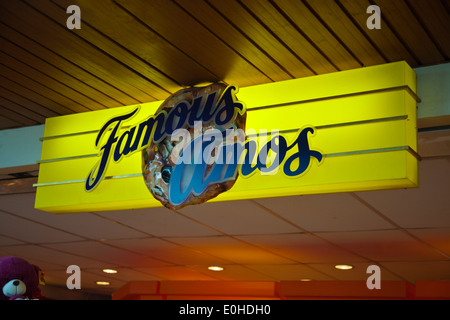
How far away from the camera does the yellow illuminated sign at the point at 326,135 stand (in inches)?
134

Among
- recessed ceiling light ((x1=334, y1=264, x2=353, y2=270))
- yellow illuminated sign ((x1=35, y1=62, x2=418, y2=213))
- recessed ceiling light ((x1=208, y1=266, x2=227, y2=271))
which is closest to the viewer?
yellow illuminated sign ((x1=35, y1=62, x2=418, y2=213))

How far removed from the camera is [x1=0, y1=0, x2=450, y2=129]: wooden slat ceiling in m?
3.20

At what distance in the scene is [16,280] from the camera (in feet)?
12.5

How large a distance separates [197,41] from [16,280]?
1.84 meters

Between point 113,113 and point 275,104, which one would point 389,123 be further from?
point 113,113

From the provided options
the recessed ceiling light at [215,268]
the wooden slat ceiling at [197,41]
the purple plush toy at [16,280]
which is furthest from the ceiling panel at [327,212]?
the recessed ceiling light at [215,268]

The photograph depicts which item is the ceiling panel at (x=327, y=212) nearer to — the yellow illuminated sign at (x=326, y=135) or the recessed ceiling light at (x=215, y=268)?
the yellow illuminated sign at (x=326, y=135)

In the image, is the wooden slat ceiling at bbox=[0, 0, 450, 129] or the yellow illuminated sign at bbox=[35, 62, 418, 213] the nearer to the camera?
the wooden slat ceiling at bbox=[0, 0, 450, 129]

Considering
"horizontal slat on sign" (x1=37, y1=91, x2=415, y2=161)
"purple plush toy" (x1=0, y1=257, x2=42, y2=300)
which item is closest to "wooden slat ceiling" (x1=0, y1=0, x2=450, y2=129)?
"horizontal slat on sign" (x1=37, y1=91, x2=415, y2=161)

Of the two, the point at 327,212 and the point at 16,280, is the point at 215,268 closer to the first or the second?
the point at 327,212

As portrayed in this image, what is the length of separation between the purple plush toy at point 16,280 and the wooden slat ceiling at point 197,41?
119cm

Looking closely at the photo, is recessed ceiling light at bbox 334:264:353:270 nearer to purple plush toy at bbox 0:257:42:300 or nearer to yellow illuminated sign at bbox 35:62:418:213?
yellow illuminated sign at bbox 35:62:418:213

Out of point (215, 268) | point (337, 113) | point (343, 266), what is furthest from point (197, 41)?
point (215, 268)

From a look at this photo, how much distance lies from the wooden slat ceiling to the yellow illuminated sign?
0.11 m
